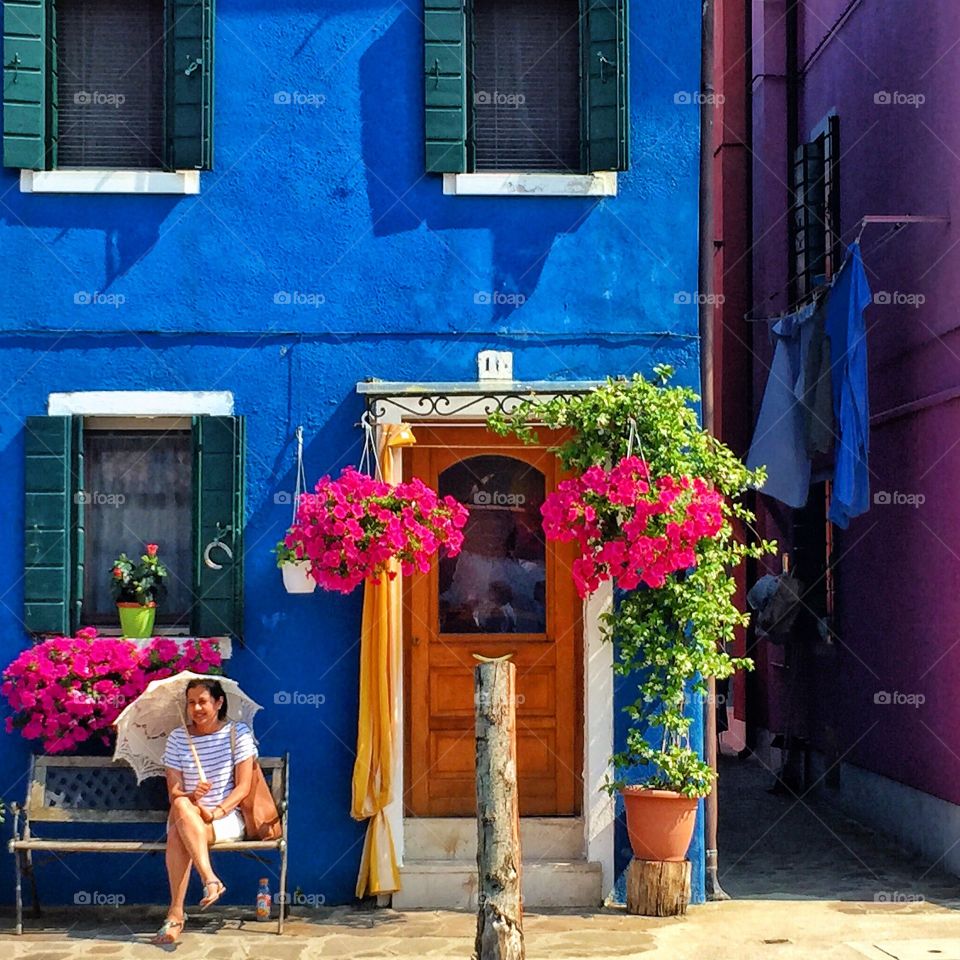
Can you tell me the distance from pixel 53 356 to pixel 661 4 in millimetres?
4210

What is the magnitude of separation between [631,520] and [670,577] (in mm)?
749

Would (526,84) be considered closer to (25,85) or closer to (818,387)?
(25,85)

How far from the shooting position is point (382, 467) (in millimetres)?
9203

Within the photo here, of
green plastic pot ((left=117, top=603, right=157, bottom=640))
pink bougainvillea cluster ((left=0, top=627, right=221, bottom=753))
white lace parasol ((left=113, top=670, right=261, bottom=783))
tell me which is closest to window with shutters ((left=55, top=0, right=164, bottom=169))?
green plastic pot ((left=117, top=603, right=157, bottom=640))

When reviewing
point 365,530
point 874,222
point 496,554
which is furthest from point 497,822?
point 874,222

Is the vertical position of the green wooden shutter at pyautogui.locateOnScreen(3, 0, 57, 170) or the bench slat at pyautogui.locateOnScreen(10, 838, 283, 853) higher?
the green wooden shutter at pyautogui.locateOnScreen(3, 0, 57, 170)

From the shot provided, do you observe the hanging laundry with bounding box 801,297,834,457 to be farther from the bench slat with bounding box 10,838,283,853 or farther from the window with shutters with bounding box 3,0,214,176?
the bench slat with bounding box 10,838,283,853

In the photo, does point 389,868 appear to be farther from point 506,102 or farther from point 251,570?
point 506,102

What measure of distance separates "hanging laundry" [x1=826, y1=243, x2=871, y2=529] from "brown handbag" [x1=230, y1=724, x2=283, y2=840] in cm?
442

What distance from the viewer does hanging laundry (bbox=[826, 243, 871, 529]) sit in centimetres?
1061

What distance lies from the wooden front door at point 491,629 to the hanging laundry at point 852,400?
7.25 feet

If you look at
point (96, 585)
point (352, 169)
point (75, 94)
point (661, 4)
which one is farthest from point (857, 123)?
point (96, 585)

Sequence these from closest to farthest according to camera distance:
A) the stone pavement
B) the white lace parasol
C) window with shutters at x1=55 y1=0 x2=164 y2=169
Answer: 1. the stone pavement
2. the white lace parasol
3. window with shutters at x1=55 y1=0 x2=164 y2=169

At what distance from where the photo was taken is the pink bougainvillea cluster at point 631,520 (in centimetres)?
842
